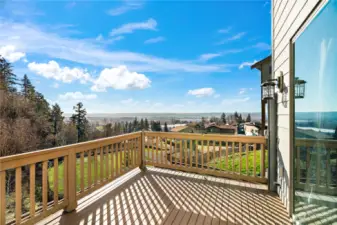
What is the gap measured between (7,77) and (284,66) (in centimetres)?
1075

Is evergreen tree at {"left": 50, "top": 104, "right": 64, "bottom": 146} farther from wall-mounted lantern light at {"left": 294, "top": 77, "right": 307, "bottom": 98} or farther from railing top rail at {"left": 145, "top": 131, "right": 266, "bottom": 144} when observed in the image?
wall-mounted lantern light at {"left": 294, "top": 77, "right": 307, "bottom": 98}

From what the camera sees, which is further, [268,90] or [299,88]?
[268,90]

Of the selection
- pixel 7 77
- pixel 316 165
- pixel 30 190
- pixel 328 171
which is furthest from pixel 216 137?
pixel 7 77

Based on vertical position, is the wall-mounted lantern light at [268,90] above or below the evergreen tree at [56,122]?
above

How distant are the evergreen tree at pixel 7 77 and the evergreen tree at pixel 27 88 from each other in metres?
0.45

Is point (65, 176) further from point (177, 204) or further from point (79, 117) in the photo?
point (79, 117)

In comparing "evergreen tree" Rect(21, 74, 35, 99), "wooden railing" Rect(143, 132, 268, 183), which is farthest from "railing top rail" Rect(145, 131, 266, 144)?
"evergreen tree" Rect(21, 74, 35, 99)

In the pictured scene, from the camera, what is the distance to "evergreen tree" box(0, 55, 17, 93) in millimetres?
8078

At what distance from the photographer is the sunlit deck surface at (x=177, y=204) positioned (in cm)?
226

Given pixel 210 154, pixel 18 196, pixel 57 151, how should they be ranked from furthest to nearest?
pixel 210 154 < pixel 57 151 < pixel 18 196

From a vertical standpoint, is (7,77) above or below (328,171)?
above

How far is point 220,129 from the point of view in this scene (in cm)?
399

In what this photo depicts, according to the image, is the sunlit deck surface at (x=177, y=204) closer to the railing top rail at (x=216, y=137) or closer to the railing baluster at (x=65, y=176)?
the railing baluster at (x=65, y=176)

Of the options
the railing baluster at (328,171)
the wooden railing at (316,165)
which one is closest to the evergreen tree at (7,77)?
the wooden railing at (316,165)
